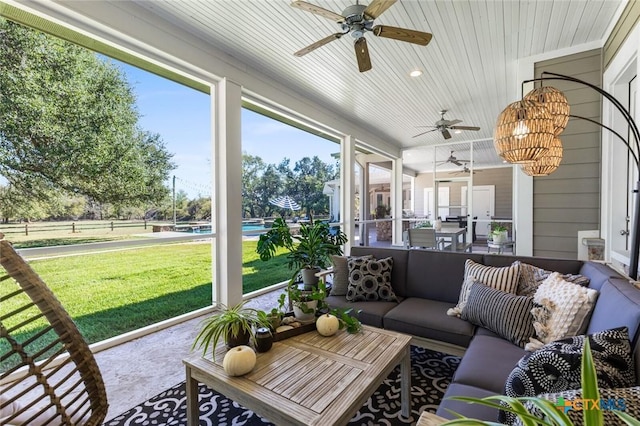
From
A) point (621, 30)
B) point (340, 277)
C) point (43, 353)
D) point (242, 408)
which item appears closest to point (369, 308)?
point (340, 277)

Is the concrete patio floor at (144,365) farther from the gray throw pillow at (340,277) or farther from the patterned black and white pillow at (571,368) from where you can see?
the patterned black and white pillow at (571,368)

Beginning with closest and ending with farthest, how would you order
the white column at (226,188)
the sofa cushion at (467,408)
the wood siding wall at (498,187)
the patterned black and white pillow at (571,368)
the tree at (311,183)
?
the patterned black and white pillow at (571,368)
the sofa cushion at (467,408)
the white column at (226,188)
the tree at (311,183)
the wood siding wall at (498,187)

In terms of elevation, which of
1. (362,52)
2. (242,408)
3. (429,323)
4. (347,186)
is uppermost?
(362,52)

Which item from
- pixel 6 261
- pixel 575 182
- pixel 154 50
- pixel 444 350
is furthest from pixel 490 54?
pixel 6 261

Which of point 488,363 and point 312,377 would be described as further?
point 488,363

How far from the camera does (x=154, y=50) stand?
2.77 metres

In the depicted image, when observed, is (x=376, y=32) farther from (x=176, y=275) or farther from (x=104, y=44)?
(x=176, y=275)

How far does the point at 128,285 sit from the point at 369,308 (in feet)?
9.93

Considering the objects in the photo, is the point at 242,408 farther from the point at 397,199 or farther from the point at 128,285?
the point at 397,199

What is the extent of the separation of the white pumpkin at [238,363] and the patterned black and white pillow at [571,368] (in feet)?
3.42

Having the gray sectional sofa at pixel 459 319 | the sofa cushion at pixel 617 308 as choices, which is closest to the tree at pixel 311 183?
the gray sectional sofa at pixel 459 319

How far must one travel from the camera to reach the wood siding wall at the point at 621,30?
2.27 meters

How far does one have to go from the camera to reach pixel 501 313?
187cm

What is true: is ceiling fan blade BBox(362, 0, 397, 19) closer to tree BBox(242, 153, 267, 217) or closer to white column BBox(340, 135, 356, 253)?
tree BBox(242, 153, 267, 217)
